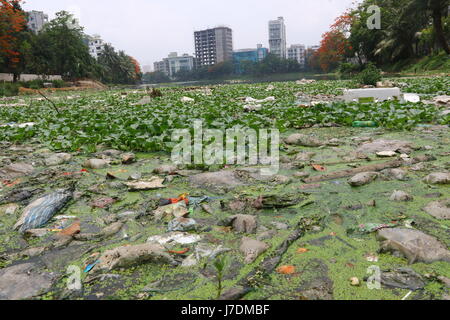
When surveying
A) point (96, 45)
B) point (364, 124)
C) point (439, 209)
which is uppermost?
point (96, 45)

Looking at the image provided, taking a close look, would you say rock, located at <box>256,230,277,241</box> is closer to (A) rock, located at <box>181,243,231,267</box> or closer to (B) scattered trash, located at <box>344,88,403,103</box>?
(A) rock, located at <box>181,243,231,267</box>

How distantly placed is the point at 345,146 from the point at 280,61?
71956mm

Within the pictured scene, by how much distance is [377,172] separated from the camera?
2.47 meters

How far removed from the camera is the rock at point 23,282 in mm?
1329

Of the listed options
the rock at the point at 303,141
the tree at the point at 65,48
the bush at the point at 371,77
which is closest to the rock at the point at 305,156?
the rock at the point at 303,141

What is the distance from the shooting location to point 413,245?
1438 mm

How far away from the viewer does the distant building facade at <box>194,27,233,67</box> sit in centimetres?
12261

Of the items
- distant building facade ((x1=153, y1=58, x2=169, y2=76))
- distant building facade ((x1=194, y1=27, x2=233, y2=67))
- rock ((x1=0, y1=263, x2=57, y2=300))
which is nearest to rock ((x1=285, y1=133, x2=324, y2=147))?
rock ((x1=0, y1=263, x2=57, y2=300))

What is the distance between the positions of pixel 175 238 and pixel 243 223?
0.35 metres

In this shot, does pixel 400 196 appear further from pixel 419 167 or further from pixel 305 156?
pixel 305 156

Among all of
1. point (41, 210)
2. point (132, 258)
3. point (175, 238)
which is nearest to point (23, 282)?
point (132, 258)
